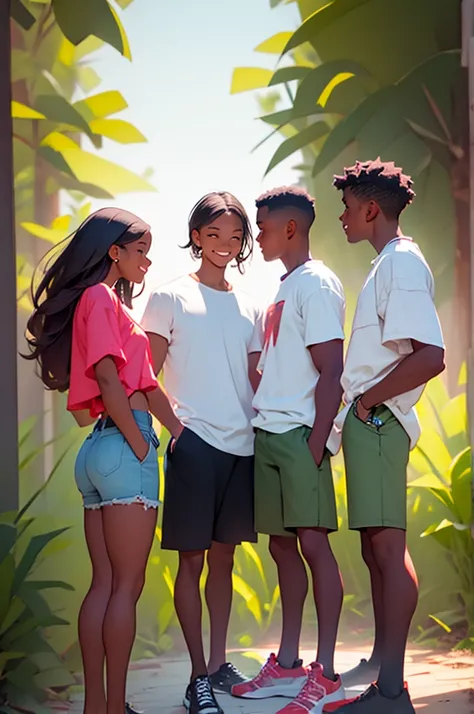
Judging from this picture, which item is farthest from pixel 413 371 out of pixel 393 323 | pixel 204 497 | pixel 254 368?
pixel 204 497

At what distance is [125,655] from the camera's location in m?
2.73

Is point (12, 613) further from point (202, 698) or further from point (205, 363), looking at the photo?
point (205, 363)

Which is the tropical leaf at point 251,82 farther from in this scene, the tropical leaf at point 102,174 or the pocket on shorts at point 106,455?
the pocket on shorts at point 106,455

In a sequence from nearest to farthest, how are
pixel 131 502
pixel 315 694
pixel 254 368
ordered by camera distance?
pixel 131 502 → pixel 315 694 → pixel 254 368

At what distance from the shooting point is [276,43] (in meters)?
4.30

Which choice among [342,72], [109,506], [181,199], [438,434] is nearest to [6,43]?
[181,199]

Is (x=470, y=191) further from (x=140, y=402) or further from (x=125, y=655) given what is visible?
(x=125, y=655)

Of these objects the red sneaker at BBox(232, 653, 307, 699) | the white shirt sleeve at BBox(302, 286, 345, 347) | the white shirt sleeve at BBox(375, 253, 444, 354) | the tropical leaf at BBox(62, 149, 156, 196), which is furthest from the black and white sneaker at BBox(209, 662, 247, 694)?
the tropical leaf at BBox(62, 149, 156, 196)

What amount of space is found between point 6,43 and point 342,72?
1439mm

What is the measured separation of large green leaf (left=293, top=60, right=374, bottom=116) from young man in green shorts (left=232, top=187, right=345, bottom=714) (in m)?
1.15

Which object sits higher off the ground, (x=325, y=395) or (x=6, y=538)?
(x=325, y=395)

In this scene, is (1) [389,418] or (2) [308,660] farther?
(2) [308,660]

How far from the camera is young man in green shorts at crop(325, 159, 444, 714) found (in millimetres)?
2850

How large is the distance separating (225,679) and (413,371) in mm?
1295
